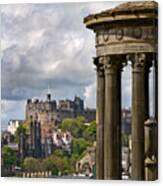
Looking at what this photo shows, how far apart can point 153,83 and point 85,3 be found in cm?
48

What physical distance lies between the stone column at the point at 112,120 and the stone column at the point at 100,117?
0.01 meters

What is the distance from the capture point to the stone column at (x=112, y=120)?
303cm

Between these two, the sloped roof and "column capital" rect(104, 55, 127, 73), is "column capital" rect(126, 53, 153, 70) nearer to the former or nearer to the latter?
"column capital" rect(104, 55, 127, 73)

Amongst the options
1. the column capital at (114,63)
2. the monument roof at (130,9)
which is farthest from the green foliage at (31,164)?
the monument roof at (130,9)

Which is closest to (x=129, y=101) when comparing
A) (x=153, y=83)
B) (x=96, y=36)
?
(x=153, y=83)

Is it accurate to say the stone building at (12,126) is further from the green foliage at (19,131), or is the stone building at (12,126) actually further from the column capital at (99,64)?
the column capital at (99,64)

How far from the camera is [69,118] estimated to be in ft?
10.1

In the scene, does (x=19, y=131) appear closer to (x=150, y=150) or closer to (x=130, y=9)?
(x=150, y=150)

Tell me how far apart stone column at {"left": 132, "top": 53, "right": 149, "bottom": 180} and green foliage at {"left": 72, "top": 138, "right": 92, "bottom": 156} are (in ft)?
0.69

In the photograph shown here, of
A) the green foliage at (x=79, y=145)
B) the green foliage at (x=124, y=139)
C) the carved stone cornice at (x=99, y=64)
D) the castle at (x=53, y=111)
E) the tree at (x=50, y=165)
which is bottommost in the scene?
the tree at (x=50, y=165)

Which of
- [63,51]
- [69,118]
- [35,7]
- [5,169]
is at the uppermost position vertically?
[35,7]

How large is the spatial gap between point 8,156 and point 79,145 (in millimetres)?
340

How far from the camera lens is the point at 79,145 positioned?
306cm

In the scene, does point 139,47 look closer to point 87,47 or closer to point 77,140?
point 87,47
